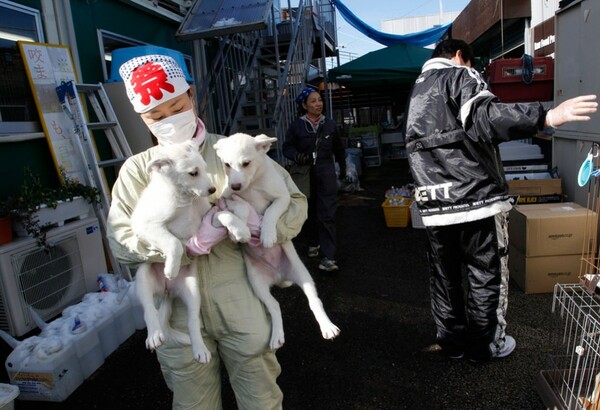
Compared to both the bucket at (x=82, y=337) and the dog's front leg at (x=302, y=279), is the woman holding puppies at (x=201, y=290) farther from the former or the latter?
the bucket at (x=82, y=337)

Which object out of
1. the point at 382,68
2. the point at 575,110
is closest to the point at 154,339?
the point at 575,110

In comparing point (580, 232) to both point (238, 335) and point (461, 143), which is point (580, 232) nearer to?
point (461, 143)

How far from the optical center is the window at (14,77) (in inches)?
173

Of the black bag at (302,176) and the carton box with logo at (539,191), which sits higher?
the black bag at (302,176)

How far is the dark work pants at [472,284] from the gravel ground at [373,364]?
7.7 inches

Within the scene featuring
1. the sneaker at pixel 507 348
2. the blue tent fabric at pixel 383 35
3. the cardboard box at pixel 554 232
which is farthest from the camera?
the blue tent fabric at pixel 383 35

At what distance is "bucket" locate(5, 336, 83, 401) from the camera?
10.2 ft

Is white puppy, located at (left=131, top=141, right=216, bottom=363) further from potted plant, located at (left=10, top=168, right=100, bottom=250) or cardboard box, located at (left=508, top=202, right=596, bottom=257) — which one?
cardboard box, located at (left=508, top=202, right=596, bottom=257)

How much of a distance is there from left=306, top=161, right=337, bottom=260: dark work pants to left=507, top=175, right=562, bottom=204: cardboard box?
80.9 inches

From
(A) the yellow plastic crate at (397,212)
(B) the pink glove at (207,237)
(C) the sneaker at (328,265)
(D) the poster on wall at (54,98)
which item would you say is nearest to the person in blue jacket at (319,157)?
(C) the sneaker at (328,265)

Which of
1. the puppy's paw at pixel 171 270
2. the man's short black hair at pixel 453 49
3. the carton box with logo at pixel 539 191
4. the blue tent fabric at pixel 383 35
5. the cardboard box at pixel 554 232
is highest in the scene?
the blue tent fabric at pixel 383 35

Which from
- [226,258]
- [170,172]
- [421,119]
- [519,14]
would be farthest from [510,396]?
[519,14]

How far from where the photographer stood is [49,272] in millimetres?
4062

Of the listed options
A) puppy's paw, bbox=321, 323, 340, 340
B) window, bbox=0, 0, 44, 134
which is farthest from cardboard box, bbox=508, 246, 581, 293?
window, bbox=0, 0, 44, 134
